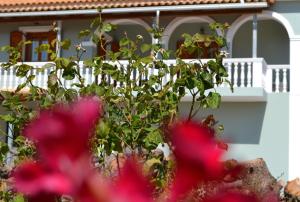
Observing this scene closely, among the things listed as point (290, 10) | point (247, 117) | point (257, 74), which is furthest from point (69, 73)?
point (290, 10)

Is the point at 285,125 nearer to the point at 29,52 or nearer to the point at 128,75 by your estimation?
the point at 29,52

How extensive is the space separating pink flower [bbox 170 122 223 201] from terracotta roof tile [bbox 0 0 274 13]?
698 inches

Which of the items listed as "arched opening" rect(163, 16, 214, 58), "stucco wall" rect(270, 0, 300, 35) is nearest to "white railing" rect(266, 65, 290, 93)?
"stucco wall" rect(270, 0, 300, 35)

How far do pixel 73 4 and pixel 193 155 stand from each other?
1932 centimetres

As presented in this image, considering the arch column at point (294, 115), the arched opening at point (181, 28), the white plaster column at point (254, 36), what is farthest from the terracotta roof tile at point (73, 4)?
the arch column at point (294, 115)

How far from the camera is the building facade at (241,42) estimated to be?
57.3ft

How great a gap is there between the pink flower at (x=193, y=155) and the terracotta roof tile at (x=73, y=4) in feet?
58.2

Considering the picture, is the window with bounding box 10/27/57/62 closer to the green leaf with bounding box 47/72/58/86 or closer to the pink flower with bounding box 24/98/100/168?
the green leaf with bounding box 47/72/58/86

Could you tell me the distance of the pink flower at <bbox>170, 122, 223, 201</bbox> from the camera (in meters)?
0.59

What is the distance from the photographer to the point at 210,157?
592 millimetres

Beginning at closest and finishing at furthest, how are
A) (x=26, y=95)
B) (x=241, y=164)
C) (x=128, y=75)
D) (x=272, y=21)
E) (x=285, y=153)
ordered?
(x=241, y=164) < (x=128, y=75) < (x=26, y=95) < (x=285, y=153) < (x=272, y=21)

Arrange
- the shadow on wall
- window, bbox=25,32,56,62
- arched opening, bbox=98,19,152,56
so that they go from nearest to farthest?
the shadow on wall
arched opening, bbox=98,19,152,56
window, bbox=25,32,56,62

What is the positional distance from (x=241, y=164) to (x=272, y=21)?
19.0 meters

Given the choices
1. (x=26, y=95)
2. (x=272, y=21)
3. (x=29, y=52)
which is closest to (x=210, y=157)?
(x=26, y=95)
